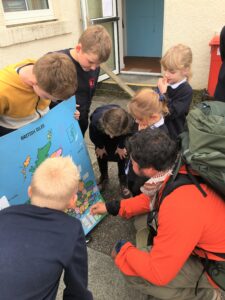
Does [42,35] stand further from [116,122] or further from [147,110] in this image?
[147,110]

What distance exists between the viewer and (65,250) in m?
1.22

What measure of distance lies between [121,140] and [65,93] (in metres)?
0.99

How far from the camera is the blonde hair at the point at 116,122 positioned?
2418mm

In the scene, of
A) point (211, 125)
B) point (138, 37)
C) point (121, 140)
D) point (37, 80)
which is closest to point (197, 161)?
point (211, 125)

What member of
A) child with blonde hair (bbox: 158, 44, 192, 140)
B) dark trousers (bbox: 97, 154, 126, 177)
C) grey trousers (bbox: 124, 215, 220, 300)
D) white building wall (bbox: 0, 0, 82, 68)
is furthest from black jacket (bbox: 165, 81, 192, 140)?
white building wall (bbox: 0, 0, 82, 68)

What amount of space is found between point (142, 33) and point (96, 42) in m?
5.60

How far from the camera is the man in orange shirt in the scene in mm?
1455

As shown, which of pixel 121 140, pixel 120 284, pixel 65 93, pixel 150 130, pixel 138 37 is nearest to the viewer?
pixel 150 130

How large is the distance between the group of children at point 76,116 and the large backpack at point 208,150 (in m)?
0.39

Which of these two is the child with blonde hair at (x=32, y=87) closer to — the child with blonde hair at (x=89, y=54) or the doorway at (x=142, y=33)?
the child with blonde hair at (x=89, y=54)

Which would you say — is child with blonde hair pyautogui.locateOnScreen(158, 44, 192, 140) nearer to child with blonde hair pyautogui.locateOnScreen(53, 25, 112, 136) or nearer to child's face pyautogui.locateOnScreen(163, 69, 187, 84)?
child's face pyautogui.locateOnScreen(163, 69, 187, 84)

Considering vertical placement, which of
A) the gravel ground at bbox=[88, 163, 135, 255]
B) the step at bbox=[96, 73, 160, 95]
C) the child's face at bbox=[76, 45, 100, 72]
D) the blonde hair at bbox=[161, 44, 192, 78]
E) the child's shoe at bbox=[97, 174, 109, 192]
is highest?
the child's face at bbox=[76, 45, 100, 72]

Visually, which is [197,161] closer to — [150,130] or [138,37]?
[150,130]

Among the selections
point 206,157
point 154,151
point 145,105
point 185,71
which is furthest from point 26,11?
point 206,157
